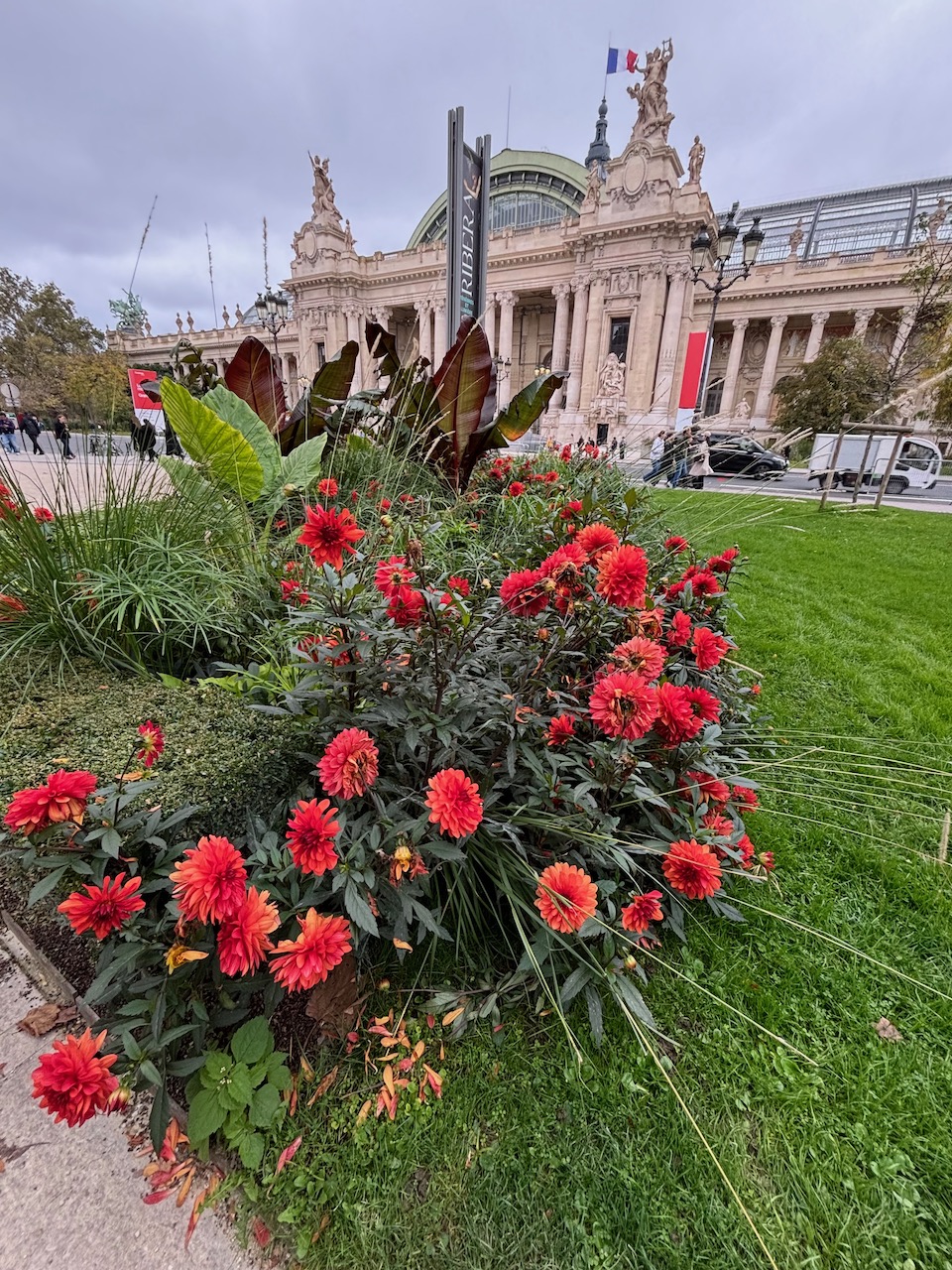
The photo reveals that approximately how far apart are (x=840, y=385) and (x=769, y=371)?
12.5 metres

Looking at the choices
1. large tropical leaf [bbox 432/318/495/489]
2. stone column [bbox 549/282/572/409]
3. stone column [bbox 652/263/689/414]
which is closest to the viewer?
large tropical leaf [bbox 432/318/495/489]

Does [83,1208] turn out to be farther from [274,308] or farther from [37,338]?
[37,338]

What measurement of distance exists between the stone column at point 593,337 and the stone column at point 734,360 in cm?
1044

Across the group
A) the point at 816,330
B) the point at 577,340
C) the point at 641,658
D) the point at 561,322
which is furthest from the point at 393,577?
the point at 816,330

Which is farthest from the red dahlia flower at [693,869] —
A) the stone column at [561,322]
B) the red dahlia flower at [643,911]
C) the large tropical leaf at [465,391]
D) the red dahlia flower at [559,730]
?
the stone column at [561,322]

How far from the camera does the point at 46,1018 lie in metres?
→ 1.17

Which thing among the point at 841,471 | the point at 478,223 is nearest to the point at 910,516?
the point at 841,471

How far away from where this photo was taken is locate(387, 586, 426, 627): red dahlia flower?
45.4 inches

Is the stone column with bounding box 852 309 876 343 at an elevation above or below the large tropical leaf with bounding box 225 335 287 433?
above

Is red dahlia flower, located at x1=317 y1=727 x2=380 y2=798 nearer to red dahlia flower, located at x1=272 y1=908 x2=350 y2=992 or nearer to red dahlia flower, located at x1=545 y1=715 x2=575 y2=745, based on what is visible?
red dahlia flower, located at x1=272 y1=908 x2=350 y2=992

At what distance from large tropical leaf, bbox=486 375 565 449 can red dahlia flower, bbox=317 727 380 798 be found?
337 cm

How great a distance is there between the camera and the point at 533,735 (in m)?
1.31

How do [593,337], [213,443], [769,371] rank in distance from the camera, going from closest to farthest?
[213,443]
[593,337]
[769,371]

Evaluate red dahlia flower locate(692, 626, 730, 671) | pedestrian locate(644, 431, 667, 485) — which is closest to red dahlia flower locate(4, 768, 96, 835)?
red dahlia flower locate(692, 626, 730, 671)
